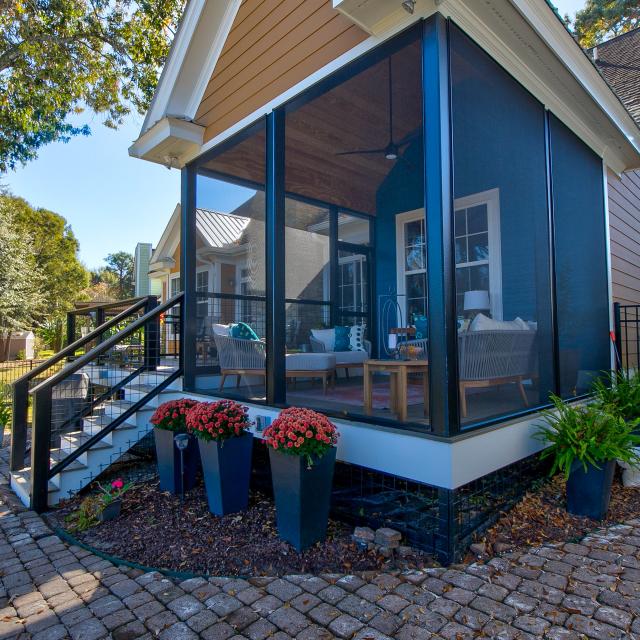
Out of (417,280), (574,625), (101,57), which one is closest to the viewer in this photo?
(574,625)

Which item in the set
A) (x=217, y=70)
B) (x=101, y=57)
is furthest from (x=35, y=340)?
(x=217, y=70)

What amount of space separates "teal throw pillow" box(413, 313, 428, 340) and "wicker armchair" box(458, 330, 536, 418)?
146 cm

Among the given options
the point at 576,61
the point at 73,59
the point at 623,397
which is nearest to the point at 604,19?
the point at 576,61

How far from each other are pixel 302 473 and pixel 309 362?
2.16m

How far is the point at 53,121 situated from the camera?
10039 millimetres

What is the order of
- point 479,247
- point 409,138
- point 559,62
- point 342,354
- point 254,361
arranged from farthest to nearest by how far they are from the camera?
1. point 342,354
2. point 409,138
3. point 254,361
4. point 479,247
5. point 559,62

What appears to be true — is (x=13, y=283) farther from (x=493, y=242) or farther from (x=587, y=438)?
(x=587, y=438)

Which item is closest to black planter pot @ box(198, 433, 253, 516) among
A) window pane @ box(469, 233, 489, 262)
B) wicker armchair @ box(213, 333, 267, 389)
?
wicker armchair @ box(213, 333, 267, 389)

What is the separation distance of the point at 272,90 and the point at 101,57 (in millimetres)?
7849

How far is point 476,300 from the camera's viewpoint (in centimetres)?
340

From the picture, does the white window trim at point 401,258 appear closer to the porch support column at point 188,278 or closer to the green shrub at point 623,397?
the green shrub at point 623,397

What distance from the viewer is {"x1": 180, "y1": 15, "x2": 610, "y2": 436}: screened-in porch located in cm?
268

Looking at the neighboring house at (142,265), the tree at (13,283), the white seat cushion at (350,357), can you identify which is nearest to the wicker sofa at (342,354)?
the white seat cushion at (350,357)

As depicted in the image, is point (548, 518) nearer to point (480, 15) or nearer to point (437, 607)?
point (437, 607)
